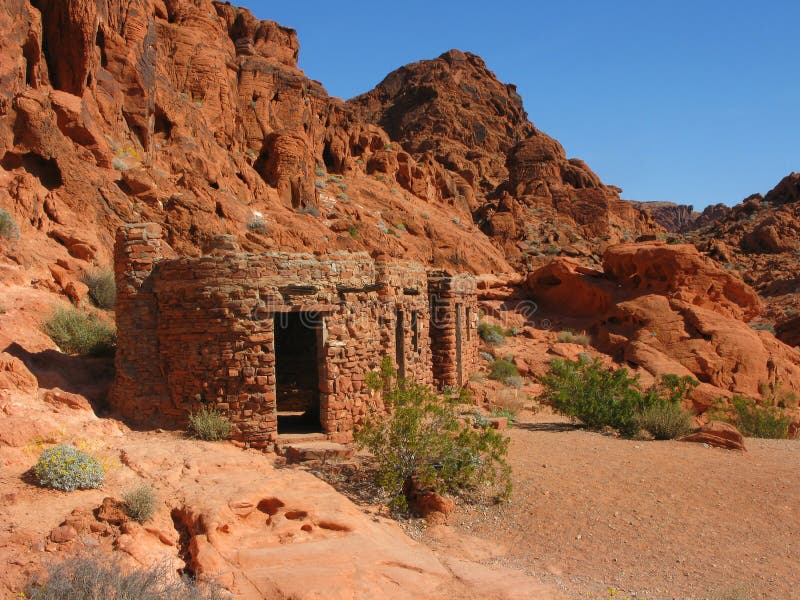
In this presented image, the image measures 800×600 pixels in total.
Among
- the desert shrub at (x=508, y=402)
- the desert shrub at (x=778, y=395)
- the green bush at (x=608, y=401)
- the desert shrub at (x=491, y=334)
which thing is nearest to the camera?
the green bush at (x=608, y=401)

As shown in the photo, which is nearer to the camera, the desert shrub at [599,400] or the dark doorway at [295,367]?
the desert shrub at [599,400]

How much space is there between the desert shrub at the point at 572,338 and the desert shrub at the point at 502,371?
3416mm

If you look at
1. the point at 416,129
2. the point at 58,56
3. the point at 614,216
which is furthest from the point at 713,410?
the point at 416,129

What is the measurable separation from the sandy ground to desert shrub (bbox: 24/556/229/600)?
3075 mm

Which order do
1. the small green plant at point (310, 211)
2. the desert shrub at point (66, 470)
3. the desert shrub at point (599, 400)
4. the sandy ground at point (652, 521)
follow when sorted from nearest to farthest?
the sandy ground at point (652, 521) → the desert shrub at point (66, 470) → the desert shrub at point (599, 400) → the small green plant at point (310, 211)

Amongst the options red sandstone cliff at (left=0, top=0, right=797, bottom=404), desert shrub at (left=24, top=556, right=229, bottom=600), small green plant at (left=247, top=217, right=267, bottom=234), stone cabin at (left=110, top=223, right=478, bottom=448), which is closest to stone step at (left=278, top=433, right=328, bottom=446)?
stone cabin at (left=110, top=223, right=478, bottom=448)

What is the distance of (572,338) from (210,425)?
14.8 m

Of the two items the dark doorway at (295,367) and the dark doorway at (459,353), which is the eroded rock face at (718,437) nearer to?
the dark doorway at (459,353)

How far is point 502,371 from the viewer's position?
57.6ft

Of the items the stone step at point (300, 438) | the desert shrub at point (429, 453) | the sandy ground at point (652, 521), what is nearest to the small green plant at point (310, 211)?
the stone step at point (300, 438)

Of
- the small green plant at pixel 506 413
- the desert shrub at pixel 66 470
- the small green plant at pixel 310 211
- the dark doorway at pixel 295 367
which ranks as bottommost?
the small green plant at pixel 506 413

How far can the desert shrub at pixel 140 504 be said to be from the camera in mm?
6602

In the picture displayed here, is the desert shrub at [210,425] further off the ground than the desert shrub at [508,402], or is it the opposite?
the desert shrub at [210,425]

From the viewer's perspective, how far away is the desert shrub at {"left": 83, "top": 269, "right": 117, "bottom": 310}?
43.9ft
